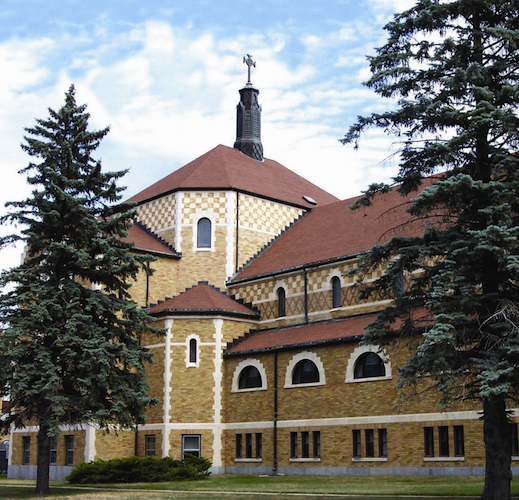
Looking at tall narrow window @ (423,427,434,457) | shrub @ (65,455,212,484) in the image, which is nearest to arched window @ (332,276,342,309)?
tall narrow window @ (423,427,434,457)

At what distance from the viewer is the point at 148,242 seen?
3812 centimetres

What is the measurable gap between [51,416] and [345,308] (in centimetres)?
1441

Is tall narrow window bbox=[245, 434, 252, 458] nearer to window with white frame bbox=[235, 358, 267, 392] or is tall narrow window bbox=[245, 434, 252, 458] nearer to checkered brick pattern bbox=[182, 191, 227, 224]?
window with white frame bbox=[235, 358, 267, 392]

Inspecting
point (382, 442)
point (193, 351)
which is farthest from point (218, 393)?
point (382, 442)

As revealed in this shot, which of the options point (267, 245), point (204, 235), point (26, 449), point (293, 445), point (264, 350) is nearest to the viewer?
point (293, 445)

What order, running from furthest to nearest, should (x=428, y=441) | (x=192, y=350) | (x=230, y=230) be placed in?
(x=230, y=230), (x=192, y=350), (x=428, y=441)

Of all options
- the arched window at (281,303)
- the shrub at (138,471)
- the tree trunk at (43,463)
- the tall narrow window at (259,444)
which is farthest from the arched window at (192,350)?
the tree trunk at (43,463)

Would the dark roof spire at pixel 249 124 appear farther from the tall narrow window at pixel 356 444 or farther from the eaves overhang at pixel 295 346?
the tall narrow window at pixel 356 444

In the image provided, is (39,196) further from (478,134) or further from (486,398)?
(486,398)

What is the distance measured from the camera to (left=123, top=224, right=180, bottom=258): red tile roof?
120 ft

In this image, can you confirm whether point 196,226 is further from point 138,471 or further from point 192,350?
point 138,471

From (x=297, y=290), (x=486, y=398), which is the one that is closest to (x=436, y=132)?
(x=486, y=398)

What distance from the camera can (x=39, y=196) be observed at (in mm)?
22766

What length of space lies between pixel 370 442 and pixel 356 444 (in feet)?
2.26
